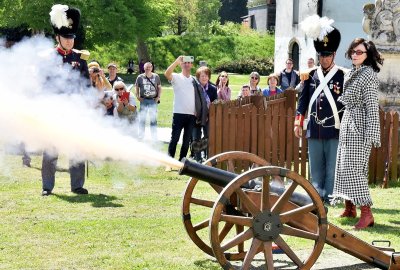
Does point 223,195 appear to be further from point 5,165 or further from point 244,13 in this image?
point 244,13

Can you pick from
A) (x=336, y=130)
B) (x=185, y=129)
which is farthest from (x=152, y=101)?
(x=336, y=130)

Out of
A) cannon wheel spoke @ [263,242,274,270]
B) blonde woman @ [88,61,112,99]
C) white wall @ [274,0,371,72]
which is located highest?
white wall @ [274,0,371,72]

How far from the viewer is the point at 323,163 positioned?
1029 cm

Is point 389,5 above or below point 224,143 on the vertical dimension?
above

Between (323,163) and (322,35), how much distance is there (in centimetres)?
161

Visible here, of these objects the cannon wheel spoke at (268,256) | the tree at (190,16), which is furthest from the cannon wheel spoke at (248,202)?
the tree at (190,16)

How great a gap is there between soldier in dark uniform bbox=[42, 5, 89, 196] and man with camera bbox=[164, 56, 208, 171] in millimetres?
2698

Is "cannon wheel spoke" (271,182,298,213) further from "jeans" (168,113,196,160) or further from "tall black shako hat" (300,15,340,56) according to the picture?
"jeans" (168,113,196,160)

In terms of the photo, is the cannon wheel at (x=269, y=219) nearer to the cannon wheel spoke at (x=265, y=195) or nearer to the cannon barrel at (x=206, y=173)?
the cannon wheel spoke at (x=265, y=195)

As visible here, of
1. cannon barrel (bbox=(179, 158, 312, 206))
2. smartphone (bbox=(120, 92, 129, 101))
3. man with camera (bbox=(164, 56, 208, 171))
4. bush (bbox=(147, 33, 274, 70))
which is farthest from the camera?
bush (bbox=(147, 33, 274, 70))

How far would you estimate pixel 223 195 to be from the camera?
20.6 feet

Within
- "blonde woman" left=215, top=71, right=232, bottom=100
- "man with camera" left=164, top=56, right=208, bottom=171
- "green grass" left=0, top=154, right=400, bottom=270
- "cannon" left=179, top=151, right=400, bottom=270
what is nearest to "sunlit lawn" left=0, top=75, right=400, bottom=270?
"green grass" left=0, top=154, right=400, bottom=270

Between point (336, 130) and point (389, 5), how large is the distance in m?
3.05

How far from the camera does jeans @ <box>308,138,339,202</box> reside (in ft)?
33.1
